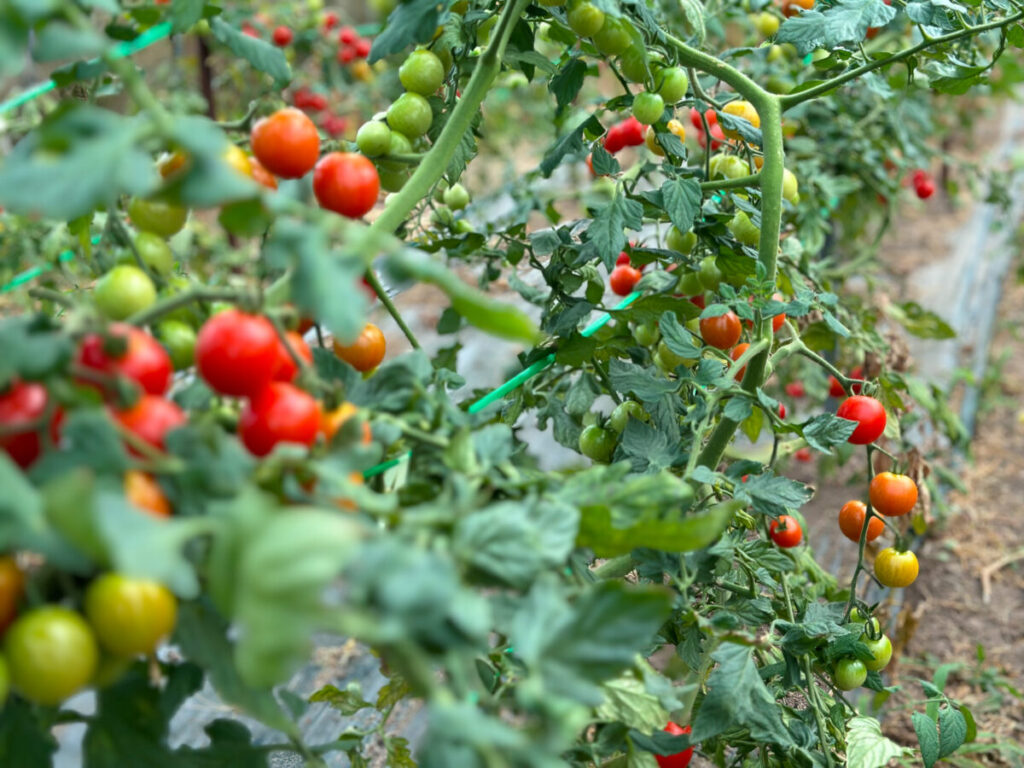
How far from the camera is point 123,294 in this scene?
21.7 inches

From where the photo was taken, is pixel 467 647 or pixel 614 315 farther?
pixel 614 315

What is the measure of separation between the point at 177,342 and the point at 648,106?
59 cm

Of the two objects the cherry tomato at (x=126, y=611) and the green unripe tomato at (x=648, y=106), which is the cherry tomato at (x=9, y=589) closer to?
the cherry tomato at (x=126, y=611)

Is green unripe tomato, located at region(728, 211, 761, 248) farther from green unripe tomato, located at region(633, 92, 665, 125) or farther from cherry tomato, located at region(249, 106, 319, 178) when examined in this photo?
cherry tomato, located at region(249, 106, 319, 178)

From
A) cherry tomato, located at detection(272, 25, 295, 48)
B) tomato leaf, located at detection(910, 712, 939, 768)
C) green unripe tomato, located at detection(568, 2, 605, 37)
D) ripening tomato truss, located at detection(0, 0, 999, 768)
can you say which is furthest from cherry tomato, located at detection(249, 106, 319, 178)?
cherry tomato, located at detection(272, 25, 295, 48)

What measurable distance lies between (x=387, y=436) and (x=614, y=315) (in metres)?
0.56

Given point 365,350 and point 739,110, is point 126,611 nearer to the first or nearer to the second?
point 365,350

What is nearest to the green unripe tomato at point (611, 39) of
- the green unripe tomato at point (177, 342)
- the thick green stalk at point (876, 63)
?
the thick green stalk at point (876, 63)

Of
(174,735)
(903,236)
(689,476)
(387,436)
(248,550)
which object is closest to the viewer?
(248,550)

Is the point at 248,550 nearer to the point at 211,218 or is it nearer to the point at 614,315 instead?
the point at 614,315

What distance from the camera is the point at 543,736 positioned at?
0.46m

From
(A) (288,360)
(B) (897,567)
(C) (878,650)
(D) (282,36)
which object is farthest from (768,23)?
(D) (282,36)

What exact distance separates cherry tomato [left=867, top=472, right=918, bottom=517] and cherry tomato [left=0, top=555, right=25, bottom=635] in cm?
93

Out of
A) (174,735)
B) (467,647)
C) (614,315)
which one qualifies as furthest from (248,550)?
(174,735)
